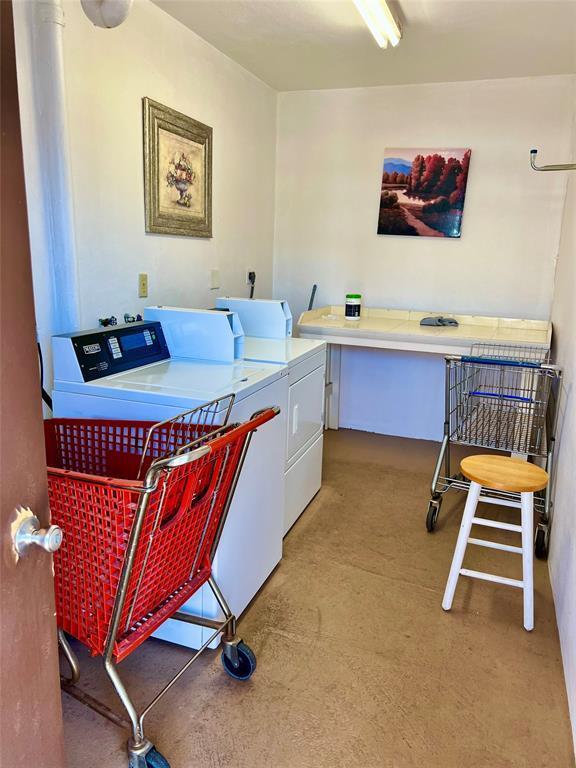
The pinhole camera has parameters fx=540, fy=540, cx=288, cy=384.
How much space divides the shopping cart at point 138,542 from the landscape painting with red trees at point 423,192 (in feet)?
8.97

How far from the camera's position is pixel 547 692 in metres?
1.77

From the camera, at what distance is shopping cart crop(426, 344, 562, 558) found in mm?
2590

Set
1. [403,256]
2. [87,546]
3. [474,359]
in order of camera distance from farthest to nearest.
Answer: [403,256], [474,359], [87,546]

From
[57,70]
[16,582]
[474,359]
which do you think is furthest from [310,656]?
[57,70]

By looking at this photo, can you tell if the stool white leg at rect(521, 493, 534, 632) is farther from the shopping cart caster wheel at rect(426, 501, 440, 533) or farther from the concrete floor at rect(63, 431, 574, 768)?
the shopping cart caster wheel at rect(426, 501, 440, 533)

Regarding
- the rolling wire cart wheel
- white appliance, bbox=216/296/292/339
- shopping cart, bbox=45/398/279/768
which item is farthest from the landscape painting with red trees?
shopping cart, bbox=45/398/279/768

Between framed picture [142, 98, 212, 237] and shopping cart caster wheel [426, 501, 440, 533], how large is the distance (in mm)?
1934

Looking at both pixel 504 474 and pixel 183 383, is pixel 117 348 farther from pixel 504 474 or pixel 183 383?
pixel 504 474

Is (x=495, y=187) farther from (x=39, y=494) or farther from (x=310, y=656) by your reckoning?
(x=39, y=494)

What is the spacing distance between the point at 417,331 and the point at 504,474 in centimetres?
146

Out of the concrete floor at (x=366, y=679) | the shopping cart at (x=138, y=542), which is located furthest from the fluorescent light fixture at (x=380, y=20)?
the concrete floor at (x=366, y=679)

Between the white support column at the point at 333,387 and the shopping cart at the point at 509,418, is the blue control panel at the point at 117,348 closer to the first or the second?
the shopping cart at the point at 509,418

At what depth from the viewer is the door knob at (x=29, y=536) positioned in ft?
2.56

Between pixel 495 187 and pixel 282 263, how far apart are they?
5.25 ft
